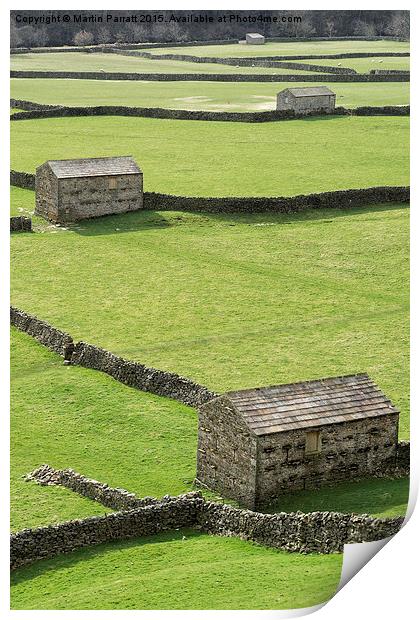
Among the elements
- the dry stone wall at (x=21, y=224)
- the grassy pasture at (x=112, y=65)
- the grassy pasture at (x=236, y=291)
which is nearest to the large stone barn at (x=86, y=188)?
the grassy pasture at (x=236, y=291)

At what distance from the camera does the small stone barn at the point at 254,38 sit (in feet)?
266


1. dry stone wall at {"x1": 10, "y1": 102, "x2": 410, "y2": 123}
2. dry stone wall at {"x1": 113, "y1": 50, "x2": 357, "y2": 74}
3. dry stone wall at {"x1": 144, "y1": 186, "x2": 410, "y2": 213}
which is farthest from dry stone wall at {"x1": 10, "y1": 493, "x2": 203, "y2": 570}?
dry stone wall at {"x1": 113, "y1": 50, "x2": 357, "y2": 74}

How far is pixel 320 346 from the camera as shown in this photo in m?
30.6

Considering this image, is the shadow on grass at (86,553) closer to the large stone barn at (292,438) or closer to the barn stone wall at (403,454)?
the large stone barn at (292,438)

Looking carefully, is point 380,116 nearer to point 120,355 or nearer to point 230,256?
point 230,256

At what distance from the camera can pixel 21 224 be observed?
43.6 metres

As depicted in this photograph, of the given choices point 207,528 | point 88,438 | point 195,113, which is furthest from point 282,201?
point 207,528

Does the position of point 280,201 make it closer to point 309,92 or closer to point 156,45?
point 156,45

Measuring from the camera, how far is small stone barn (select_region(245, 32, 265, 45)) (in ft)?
266

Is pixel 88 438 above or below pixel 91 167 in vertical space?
below

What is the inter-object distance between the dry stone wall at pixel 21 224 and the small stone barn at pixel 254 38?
39610mm

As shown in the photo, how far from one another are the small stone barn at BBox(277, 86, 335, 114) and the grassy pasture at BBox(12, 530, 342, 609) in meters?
49.1

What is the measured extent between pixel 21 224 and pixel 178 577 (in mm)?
27258
